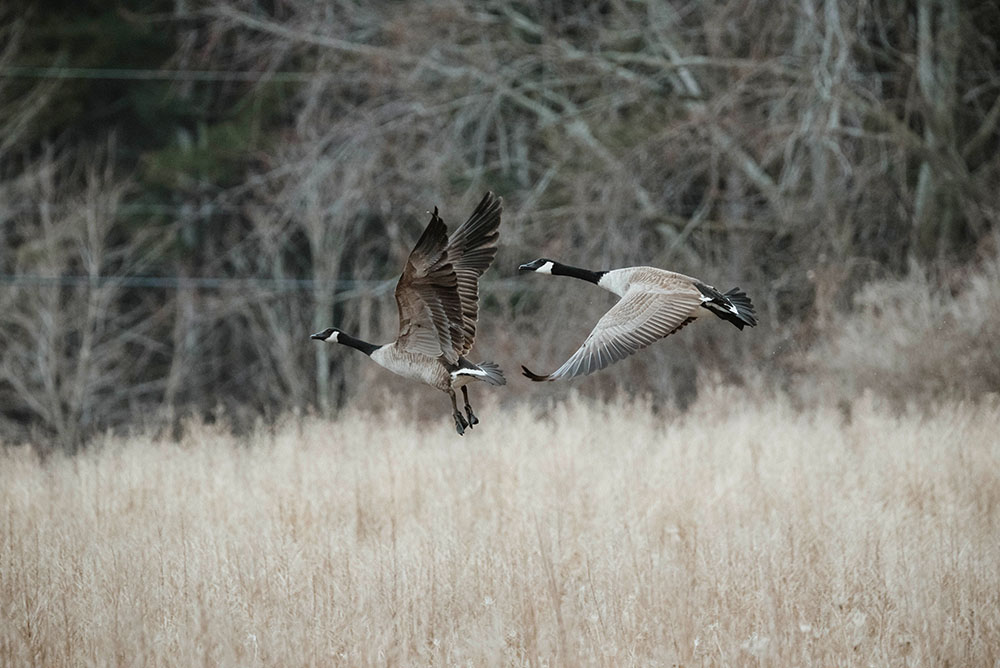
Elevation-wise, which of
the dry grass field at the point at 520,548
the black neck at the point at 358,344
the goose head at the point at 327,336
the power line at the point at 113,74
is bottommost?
the dry grass field at the point at 520,548

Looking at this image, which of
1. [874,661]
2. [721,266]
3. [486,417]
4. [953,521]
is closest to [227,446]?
[486,417]

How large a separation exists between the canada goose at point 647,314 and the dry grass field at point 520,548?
91 cm

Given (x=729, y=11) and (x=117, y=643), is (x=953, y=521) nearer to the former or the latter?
(x=117, y=643)

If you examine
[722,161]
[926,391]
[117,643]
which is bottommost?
[117,643]

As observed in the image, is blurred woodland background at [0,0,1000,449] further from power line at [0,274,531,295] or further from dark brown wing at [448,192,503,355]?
dark brown wing at [448,192,503,355]

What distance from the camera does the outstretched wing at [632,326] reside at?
5.83 metres

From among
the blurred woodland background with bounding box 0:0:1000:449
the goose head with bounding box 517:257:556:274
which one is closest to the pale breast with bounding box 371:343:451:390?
the goose head with bounding box 517:257:556:274

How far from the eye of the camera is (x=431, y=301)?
21.5ft

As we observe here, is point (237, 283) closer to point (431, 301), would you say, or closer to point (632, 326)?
point (431, 301)

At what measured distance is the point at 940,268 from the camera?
1249 cm

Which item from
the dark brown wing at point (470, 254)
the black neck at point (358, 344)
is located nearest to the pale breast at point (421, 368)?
the dark brown wing at point (470, 254)

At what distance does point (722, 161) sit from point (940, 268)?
3693mm

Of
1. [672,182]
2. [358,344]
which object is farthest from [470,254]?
[672,182]

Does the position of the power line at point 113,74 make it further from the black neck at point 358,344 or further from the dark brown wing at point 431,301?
the dark brown wing at point 431,301
